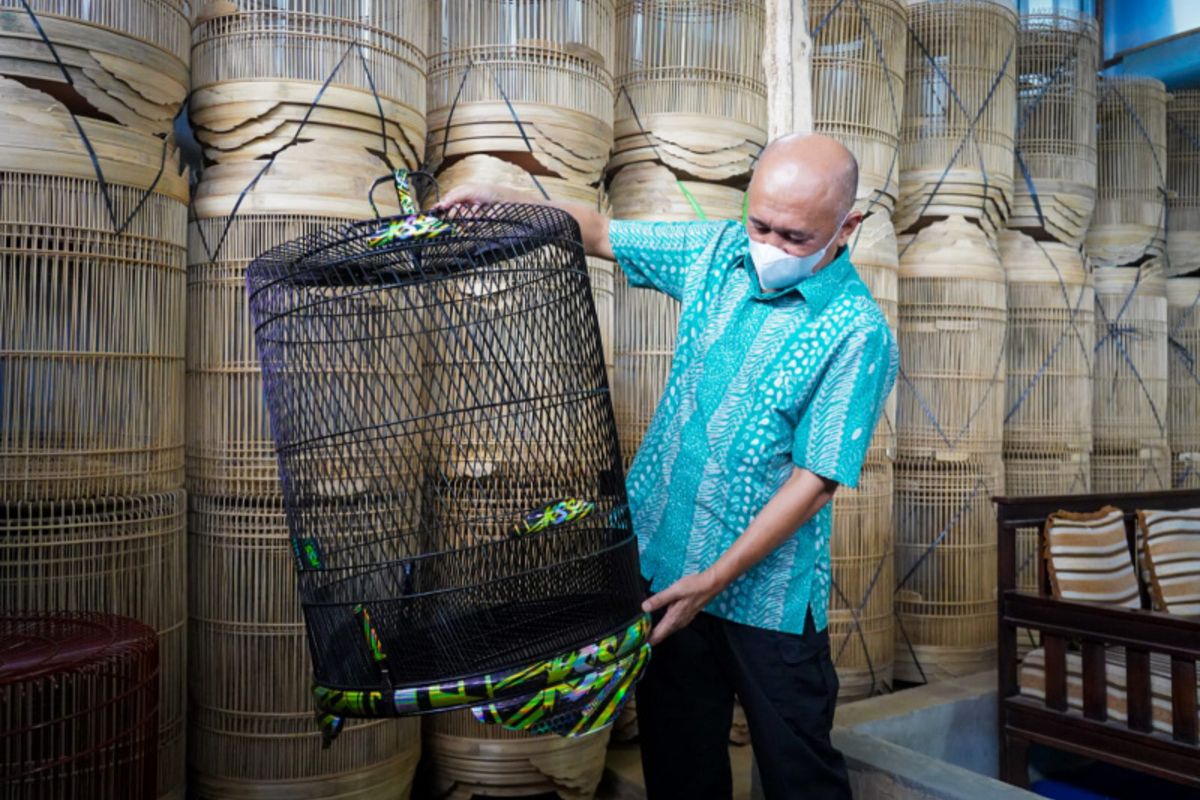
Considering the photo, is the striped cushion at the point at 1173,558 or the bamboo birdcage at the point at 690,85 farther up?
the bamboo birdcage at the point at 690,85

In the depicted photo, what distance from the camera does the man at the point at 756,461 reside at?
162 cm

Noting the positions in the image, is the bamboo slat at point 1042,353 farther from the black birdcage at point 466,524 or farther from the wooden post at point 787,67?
the black birdcage at point 466,524

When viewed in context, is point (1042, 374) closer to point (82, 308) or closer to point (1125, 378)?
point (1125, 378)

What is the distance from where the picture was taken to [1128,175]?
16.0 feet

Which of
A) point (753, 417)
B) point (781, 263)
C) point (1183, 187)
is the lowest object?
point (753, 417)

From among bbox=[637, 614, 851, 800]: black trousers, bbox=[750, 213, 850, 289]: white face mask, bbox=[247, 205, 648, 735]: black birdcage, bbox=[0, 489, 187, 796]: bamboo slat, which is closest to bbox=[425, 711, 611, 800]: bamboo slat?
bbox=[0, 489, 187, 796]: bamboo slat

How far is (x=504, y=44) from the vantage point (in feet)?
9.34

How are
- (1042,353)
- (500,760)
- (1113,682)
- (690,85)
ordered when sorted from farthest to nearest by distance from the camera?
(1042,353)
(690,85)
(1113,682)
(500,760)

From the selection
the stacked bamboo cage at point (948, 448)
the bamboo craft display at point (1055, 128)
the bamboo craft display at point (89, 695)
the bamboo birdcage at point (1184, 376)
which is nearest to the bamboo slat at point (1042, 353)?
the bamboo craft display at point (1055, 128)

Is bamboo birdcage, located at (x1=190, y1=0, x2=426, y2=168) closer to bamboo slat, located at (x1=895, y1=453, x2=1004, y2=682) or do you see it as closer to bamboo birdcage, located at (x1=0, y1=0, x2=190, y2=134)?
bamboo birdcage, located at (x1=0, y1=0, x2=190, y2=134)

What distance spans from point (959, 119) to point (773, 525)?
2958mm

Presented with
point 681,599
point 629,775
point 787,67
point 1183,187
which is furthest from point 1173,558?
point 1183,187

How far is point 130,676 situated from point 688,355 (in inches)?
43.6

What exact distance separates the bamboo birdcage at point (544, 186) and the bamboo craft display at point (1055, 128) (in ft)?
7.42
